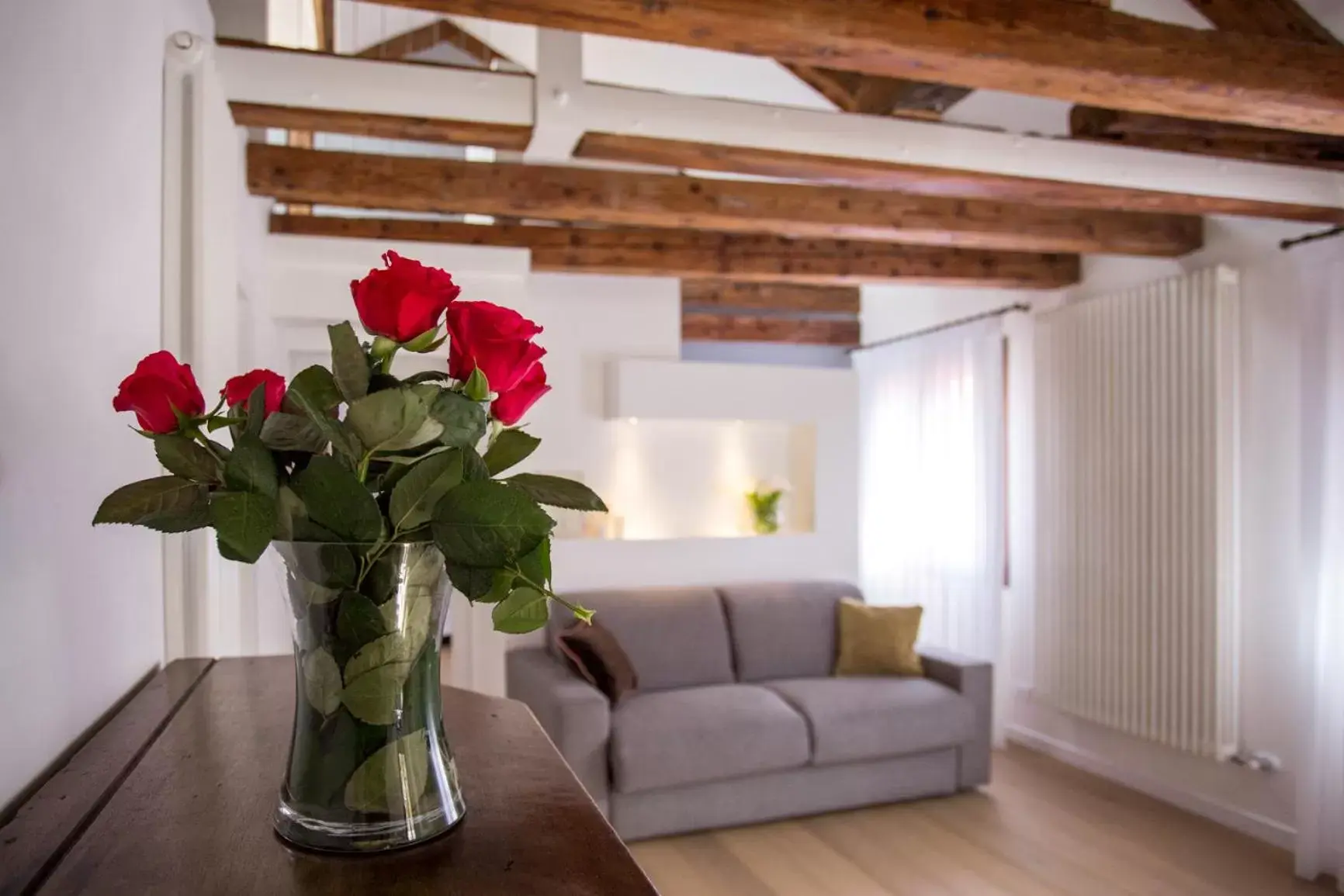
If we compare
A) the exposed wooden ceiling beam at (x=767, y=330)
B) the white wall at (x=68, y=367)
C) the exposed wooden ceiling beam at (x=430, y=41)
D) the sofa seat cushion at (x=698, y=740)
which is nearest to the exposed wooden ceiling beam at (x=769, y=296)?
the exposed wooden ceiling beam at (x=767, y=330)

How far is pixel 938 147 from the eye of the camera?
3.05m

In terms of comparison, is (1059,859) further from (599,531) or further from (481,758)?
(481,758)

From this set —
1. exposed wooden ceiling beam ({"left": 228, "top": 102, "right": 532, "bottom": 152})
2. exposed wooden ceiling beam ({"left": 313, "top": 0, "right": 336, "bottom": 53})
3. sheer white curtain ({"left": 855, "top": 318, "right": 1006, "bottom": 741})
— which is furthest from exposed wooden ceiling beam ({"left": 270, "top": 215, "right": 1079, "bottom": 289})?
exposed wooden ceiling beam ({"left": 228, "top": 102, "right": 532, "bottom": 152})

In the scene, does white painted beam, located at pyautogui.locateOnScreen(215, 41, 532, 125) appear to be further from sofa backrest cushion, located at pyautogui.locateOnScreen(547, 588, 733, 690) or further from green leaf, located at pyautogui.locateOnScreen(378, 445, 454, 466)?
sofa backrest cushion, located at pyautogui.locateOnScreen(547, 588, 733, 690)

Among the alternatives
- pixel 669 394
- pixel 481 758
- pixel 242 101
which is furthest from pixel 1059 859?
pixel 242 101

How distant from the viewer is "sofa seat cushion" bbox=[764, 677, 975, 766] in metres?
4.17

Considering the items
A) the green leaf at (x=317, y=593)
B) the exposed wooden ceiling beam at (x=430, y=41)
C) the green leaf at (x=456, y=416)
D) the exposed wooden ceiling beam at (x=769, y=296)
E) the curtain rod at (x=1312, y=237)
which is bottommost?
the green leaf at (x=317, y=593)

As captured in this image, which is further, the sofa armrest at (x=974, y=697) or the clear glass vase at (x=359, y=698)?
the sofa armrest at (x=974, y=697)

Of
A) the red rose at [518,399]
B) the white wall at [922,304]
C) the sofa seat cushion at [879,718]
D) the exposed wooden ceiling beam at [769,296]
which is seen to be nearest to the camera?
the red rose at [518,399]

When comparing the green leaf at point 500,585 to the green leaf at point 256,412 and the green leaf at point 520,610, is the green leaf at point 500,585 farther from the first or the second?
the green leaf at point 256,412

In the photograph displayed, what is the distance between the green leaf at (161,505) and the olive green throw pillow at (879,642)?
14.4ft

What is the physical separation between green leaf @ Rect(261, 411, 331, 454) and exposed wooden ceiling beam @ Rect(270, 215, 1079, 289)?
12.7 ft

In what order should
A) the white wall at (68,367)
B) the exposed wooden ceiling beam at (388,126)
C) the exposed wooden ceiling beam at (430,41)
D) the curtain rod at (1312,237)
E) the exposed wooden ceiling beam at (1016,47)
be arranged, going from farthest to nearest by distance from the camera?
the exposed wooden ceiling beam at (430,41) → the curtain rod at (1312,237) → the exposed wooden ceiling beam at (388,126) → the exposed wooden ceiling beam at (1016,47) → the white wall at (68,367)

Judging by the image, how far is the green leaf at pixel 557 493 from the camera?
79 centimetres
